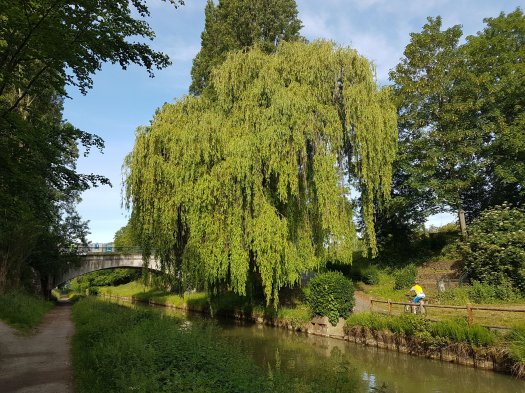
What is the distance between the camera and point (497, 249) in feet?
64.8

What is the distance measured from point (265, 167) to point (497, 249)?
12.0 meters

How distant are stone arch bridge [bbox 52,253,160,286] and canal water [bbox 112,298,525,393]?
27.4 m

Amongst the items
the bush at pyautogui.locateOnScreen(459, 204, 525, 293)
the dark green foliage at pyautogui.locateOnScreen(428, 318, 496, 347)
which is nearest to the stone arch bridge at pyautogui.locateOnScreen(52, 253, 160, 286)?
the bush at pyautogui.locateOnScreen(459, 204, 525, 293)

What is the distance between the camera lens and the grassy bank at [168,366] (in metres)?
6.21

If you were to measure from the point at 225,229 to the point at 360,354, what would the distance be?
705 centimetres

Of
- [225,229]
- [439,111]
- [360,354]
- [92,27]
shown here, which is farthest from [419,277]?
[92,27]

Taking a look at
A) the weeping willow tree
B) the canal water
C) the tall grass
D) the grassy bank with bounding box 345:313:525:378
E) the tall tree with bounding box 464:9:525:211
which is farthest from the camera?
the tall tree with bounding box 464:9:525:211

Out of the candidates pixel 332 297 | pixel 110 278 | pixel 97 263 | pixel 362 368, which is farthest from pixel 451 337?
pixel 110 278

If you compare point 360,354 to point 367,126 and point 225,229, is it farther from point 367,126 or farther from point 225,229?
point 367,126

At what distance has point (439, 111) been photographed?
25469 mm

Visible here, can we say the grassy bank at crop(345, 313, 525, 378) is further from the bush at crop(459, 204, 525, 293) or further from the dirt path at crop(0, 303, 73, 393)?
the dirt path at crop(0, 303, 73, 393)

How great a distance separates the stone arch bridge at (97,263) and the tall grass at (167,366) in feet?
103

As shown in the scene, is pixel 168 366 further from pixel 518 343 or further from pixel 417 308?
pixel 417 308

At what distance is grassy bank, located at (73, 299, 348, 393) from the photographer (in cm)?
621
